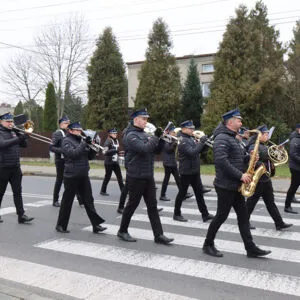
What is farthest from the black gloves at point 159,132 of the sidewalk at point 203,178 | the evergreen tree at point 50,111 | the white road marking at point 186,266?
the evergreen tree at point 50,111

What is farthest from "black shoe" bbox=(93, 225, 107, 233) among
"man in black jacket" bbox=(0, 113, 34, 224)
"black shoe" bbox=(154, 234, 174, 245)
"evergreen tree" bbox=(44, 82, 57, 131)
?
"evergreen tree" bbox=(44, 82, 57, 131)

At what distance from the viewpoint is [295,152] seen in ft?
28.0

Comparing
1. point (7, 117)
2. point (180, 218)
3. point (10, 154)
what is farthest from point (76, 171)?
point (180, 218)

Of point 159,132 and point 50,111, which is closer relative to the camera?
point 159,132

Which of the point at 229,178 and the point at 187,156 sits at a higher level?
the point at 187,156

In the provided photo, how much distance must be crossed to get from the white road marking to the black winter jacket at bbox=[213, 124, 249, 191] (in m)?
1.08

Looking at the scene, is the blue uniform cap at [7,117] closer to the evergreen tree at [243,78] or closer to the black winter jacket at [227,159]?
the black winter jacket at [227,159]

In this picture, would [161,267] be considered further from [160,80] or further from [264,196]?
[160,80]

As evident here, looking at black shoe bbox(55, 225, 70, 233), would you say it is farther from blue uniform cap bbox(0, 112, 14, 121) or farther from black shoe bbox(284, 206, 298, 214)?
black shoe bbox(284, 206, 298, 214)

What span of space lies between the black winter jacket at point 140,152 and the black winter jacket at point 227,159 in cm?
99

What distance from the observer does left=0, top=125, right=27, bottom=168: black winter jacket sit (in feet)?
24.1

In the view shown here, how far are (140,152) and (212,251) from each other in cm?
173

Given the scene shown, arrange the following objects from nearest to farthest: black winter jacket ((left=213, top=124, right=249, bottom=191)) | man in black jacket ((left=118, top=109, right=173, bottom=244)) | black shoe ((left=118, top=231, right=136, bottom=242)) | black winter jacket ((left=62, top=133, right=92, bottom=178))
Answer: black winter jacket ((left=213, top=124, right=249, bottom=191))
man in black jacket ((left=118, top=109, right=173, bottom=244))
black shoe ((left=118, top=231, right=136, bottom=242))
black winter jacket ((left=62, top=133, right=92, bottom=178))

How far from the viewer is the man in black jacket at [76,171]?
6.72 metres
